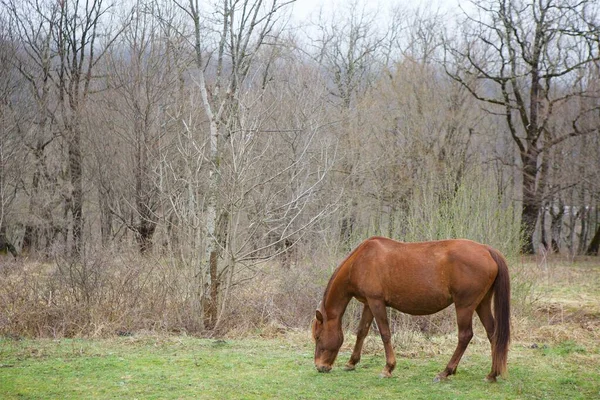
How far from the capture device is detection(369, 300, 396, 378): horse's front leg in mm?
7332

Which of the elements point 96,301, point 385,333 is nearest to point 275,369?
point 385,333

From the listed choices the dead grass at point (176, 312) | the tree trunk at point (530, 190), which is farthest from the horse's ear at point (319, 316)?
the tree trunk at point (530, 190)

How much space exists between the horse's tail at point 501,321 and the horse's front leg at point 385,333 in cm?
114

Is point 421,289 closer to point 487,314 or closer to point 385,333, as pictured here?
point 385,333

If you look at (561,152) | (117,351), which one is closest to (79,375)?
(117,351)

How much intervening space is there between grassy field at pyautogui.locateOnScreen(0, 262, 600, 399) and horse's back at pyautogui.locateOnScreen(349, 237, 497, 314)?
940 mm

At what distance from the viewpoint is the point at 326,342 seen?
24.8 ft

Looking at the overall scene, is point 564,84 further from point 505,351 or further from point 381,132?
point 505,351

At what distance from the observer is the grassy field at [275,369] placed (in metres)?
6.60

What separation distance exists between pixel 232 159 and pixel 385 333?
4538 millimetres

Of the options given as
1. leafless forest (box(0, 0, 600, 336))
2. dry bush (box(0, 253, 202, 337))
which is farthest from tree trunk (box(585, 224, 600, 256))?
dry bush (box(0, 253, 202, 337))

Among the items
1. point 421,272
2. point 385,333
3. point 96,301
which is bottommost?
point 96,301

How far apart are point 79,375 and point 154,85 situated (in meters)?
15.8

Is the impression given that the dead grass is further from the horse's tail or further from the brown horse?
the horse's tail
